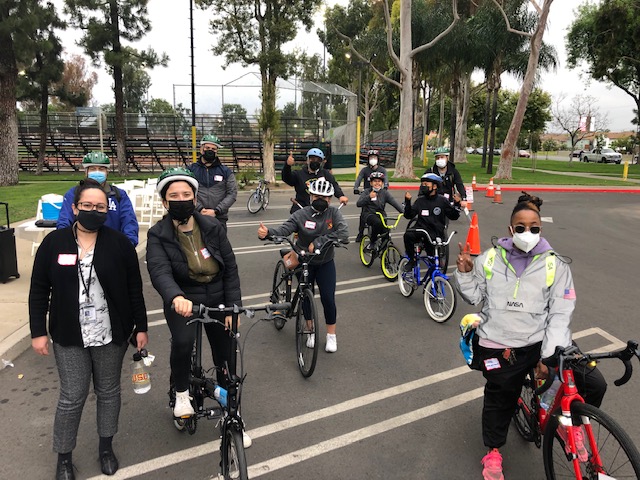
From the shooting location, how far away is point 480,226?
485 inches

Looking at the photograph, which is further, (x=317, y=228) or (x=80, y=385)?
(x=317, y=228)

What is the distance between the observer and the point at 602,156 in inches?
2051

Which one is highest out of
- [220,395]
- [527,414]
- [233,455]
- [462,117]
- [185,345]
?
[462,117]

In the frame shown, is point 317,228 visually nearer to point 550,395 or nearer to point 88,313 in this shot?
point 88,313

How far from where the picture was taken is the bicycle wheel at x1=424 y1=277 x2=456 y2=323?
596cm

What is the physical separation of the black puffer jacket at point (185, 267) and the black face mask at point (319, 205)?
1.85 metres

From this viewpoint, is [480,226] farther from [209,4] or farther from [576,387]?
[209,4]

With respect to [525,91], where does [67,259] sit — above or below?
below

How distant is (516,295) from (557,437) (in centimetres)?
87

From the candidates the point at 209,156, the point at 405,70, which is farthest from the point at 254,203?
the point at 405,70

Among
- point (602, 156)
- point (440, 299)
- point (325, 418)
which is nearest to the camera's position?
point (325, 418)

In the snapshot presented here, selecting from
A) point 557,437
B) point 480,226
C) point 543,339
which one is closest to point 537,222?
point 543,339

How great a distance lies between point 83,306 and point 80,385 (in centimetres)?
52

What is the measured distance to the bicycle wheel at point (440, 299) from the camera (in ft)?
19.5
